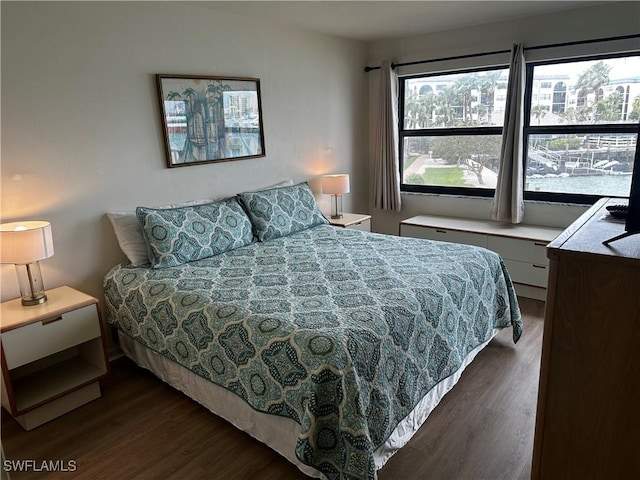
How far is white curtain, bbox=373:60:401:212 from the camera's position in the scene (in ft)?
14.9

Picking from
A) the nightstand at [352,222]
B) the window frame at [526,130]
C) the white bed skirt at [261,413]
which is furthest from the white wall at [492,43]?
the white bed skirt at [261,413]

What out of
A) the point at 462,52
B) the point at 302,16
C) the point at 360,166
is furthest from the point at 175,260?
the point at 462,52

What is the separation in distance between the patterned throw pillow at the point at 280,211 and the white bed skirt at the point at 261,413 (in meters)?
1.19

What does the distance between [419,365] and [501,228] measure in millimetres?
2323

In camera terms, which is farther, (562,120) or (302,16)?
(562,120)

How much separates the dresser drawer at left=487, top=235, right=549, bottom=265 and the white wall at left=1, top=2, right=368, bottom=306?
2.06m

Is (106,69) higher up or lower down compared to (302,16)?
lower down

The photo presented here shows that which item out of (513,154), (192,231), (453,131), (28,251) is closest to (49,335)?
(28,251)

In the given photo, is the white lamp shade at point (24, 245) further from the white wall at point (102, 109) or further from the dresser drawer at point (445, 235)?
the dresser drawer at point (445, 235)

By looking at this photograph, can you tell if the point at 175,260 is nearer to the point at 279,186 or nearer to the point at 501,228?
the point at 279,186

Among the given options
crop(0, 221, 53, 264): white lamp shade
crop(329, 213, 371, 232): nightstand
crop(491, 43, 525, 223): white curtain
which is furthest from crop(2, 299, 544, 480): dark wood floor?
crop(329, 213, 371, 232): nightstand

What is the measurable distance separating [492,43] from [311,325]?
11.0ft

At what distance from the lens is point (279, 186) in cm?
388

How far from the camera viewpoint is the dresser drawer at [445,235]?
12.9ft
